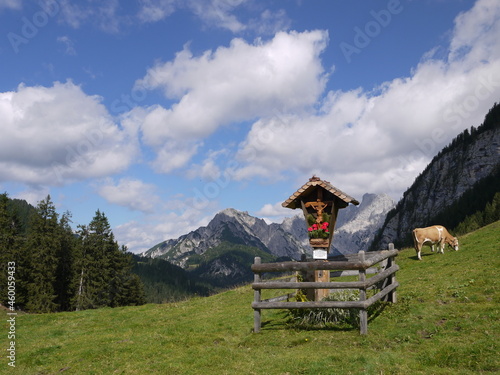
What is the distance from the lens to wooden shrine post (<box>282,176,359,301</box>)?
15477mm

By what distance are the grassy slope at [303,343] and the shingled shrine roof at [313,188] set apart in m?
5.01

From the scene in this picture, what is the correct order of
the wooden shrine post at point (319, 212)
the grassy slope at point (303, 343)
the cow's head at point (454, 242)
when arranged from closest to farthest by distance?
the grassy slope at point (303, 343), the wooden shrine post at point (319, 212), the cow's head at point (454, 242)

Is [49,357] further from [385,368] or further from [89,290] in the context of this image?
[89,290]

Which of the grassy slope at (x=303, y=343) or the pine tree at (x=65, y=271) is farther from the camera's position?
the pine tree at (x=65, y=271)

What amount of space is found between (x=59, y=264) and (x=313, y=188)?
5886 centimetres

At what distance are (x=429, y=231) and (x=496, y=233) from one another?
6.01 m

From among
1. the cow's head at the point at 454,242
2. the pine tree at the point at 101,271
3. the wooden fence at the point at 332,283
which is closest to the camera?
the wooden fence at the point at 332,283

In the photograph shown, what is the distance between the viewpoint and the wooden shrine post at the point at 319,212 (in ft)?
50.8

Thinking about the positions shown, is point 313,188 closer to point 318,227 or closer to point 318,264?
point 318,227

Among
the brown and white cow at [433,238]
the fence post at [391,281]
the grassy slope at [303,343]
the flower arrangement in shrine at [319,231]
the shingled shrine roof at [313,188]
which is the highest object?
the shingled shrine roof at [313,188]

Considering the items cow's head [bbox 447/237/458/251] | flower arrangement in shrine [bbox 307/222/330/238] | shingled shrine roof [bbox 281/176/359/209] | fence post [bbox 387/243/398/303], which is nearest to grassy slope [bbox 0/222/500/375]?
fence post [bbox 387/243/398/303]

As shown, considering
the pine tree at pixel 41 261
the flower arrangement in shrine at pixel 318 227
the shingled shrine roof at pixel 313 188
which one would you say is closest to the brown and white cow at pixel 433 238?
the shingled shrine roof at pixel 313 188

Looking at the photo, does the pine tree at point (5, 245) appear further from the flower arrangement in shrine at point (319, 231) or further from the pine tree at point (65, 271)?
the flower arrangement in shrine at point (319, 231)

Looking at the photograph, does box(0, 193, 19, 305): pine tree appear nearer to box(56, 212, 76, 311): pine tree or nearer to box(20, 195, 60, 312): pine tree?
box(20, 195, 60, 312): pine tree
